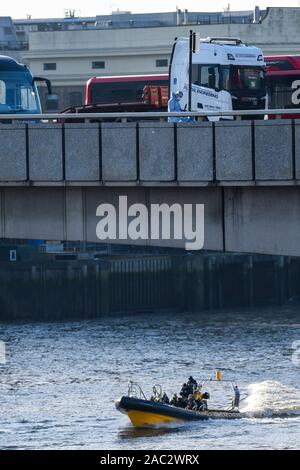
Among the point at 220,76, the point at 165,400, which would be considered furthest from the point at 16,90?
the point at 165,400

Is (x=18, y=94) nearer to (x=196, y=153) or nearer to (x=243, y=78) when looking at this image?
(x=243, y=78)

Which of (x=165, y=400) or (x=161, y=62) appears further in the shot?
(x=161, y=62)

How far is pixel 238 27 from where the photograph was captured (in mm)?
109438

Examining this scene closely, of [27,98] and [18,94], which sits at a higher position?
[18,94]

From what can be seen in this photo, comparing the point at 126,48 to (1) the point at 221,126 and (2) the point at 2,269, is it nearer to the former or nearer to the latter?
(2) the point at 2,269

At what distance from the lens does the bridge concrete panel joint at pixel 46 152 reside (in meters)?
41.7

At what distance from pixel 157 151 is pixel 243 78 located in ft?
82.3

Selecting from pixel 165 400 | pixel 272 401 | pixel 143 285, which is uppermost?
pixel 143 285

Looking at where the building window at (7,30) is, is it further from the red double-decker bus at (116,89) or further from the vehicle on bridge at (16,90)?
the vehicle on bridge at (16,90)

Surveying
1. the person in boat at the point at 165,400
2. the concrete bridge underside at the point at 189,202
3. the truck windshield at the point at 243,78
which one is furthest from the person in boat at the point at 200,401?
the concrete bridge underside at the point at 189,202

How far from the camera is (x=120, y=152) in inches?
1625

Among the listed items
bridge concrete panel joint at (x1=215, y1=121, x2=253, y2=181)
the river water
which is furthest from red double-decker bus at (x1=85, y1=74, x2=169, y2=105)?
bridge concrete panel joint at (x1=215, y1=121, x2=253, y2=181)

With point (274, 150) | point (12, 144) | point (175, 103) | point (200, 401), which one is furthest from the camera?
point (200, 401)

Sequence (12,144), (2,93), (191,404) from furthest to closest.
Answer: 1. (2,93)
2. (191,404)
3. (12,144)
